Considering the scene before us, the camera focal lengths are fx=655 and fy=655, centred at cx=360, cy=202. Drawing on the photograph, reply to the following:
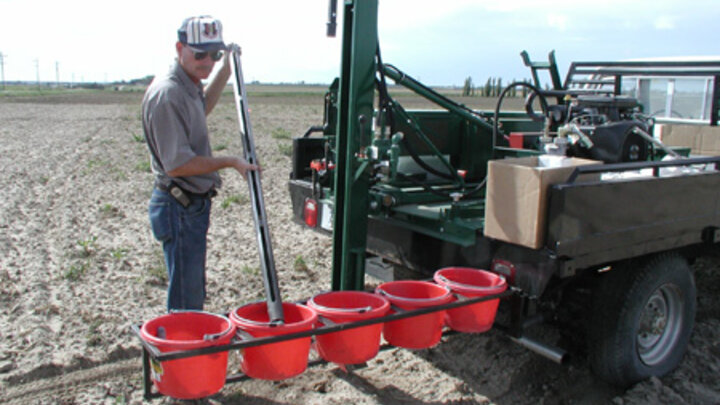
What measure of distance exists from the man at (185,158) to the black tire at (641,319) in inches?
81.3

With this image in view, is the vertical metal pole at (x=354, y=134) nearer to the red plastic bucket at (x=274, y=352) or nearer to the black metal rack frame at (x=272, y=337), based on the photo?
the black metal rack frame at (x=272, y=337)

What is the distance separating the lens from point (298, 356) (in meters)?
2.92

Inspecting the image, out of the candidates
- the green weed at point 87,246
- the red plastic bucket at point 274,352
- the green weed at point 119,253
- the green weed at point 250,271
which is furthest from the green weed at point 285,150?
the red plastic bucket at point 274,352

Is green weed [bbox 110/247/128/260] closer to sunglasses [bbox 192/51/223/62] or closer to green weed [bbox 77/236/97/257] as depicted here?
green weed [bbox 77/236/97/257]

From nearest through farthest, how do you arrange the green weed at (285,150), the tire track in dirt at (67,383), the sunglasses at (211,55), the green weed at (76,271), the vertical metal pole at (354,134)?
the sunglasses at (211,55) → the tire track in dirt at (67,383) → the vertical metal pole at (354,134) → the green weed at (76,271) → the green weed at (285,150)

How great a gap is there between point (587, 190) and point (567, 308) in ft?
2.83

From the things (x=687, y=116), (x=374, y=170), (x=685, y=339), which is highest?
(x=687, y=116)

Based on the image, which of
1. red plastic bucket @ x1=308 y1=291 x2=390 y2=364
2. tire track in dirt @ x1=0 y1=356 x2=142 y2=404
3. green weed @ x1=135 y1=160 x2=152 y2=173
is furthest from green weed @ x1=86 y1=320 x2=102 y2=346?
green weed @ x1=135 y1=160 x2=152 y2=173

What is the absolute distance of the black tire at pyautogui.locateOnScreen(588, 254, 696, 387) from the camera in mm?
3580

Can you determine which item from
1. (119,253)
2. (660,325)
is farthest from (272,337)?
(119,253)

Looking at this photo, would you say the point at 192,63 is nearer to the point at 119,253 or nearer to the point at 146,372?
the point at 146,372

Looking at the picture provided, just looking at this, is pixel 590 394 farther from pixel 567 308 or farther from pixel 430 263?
pixel 430 263

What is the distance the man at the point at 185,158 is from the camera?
321 centimetres

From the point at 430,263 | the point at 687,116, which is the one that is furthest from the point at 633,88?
the point at 430,263
